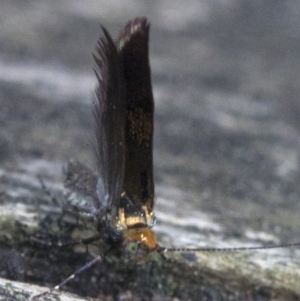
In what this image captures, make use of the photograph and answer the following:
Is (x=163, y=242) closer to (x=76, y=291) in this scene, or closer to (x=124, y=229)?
(x=124, y=229)

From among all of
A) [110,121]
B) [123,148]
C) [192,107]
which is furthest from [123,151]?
[192,107]

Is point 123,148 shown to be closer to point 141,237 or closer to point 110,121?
point 110,121

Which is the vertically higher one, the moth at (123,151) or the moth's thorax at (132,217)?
the moth at (123,151)

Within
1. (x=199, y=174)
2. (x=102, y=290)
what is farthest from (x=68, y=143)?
(x=102, y=290)

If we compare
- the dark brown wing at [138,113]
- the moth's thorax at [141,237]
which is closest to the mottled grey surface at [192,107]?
the moth's thorax at [141,237]

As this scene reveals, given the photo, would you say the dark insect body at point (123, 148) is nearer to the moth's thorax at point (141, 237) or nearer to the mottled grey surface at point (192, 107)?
the moth's thorax at point (141, 237)

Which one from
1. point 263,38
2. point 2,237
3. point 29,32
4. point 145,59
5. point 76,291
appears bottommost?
point 76,291
